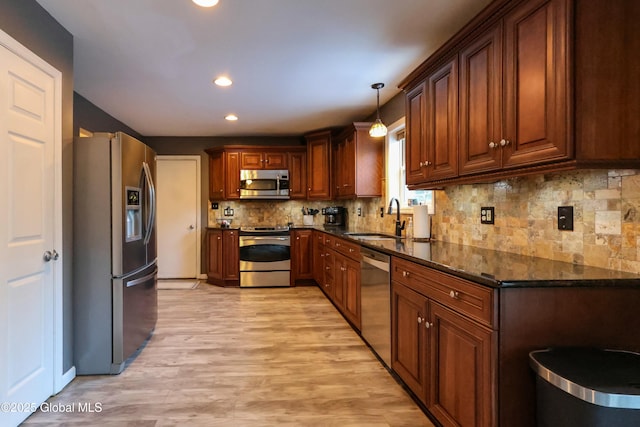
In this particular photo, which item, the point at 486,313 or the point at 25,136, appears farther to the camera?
the point at 25,136

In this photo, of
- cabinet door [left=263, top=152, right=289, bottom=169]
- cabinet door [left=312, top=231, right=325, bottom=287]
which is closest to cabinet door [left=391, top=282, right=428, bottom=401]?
cabinet door [left=312, top=231, right=325, bottom=287]

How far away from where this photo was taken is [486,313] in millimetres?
1410

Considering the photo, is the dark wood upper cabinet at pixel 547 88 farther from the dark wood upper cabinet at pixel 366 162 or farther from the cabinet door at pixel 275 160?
the cabinet door at pixel 275 160

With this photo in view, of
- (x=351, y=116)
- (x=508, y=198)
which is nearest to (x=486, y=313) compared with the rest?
(x=508, y=198)

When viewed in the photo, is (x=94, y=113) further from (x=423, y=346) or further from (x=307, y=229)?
(x=423, y=346)

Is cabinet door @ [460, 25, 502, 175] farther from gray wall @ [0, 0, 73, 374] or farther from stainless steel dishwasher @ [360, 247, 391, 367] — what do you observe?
gray wall @ [0, 0, 73, 374]

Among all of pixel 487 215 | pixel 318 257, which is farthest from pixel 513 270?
pixel 318 257

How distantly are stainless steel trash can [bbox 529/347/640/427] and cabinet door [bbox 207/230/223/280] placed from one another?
4940mm

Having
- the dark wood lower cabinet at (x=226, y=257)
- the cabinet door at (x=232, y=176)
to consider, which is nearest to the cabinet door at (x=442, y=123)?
the dark wood lower cabinet at (x=226, y=257)

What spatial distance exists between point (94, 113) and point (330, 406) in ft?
13.9

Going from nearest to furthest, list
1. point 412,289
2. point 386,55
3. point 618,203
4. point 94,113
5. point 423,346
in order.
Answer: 1. point 618,203
2. point 423,346
3. point 412,289
4. point 386,55
5. point 94,113

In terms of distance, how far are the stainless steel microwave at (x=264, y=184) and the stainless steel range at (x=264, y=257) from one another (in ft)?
2.10

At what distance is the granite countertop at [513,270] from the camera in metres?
1.36

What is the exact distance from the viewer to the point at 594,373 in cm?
116
